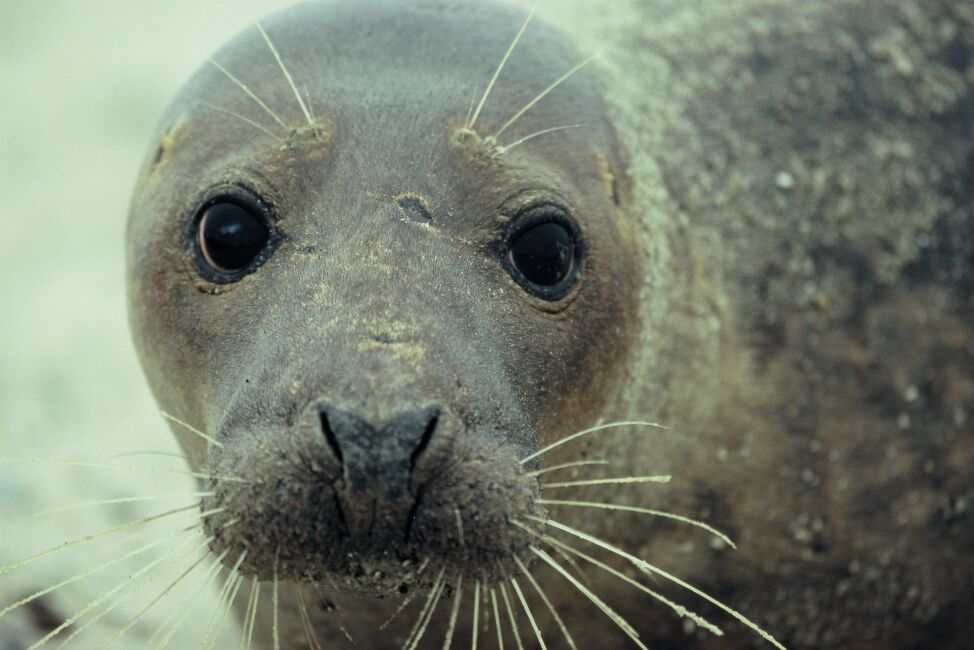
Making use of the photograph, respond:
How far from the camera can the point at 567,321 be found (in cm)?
300

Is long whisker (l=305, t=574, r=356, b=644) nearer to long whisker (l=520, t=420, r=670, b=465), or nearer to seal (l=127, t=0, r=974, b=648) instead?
seal (l=127, t=0, r=974, b=648)

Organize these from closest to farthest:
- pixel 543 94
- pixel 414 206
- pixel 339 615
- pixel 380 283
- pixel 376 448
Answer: pixel 376 448 → pixel 380 283 → pixel 414 206 → pixel 543 94 → pixel 339 615

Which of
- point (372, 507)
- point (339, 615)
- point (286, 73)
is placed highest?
point (286, 73)

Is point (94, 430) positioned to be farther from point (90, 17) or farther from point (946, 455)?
point (90, 17)

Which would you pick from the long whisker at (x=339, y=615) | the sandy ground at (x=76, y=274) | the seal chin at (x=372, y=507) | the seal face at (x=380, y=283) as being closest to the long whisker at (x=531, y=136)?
the seal face at (x=380, y=283)

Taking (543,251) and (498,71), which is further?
(498,71)

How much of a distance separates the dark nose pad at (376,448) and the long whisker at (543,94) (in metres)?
0.96

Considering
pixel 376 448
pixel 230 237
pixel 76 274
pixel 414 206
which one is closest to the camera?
pixel 376 448

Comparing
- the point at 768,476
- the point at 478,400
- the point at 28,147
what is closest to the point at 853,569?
the point at 768,476

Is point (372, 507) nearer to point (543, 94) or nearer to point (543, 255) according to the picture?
point (543, 255)

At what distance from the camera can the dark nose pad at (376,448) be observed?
7.54 feet

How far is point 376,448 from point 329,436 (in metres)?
0.11

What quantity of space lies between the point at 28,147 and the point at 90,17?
2.80m

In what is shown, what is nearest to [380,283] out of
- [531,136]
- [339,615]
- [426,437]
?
[426,437]
